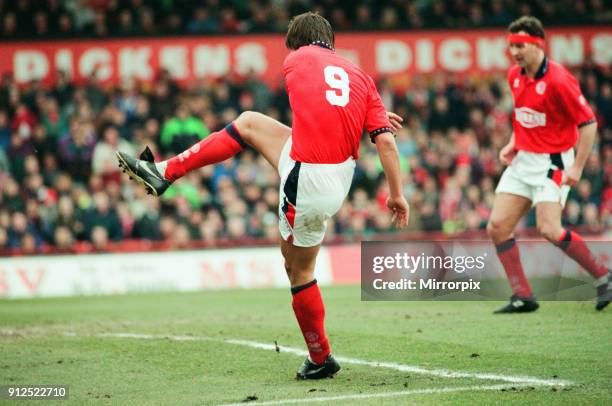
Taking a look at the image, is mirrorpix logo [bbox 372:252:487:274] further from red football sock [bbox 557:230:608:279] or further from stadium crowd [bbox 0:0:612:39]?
stadium crowd [bbox 0:0:612:39]

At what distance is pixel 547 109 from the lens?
945 centimetres

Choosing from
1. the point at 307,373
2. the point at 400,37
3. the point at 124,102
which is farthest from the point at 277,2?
the point at 307,373

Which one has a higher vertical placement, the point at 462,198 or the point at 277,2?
the point at 277,2

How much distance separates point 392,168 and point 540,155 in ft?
11.9

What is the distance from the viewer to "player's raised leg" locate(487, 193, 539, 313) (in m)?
9.69

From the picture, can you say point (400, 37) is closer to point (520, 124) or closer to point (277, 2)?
point (277, 2)

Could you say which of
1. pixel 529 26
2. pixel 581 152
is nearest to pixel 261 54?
pixel 529 26

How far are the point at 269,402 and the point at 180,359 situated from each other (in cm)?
193

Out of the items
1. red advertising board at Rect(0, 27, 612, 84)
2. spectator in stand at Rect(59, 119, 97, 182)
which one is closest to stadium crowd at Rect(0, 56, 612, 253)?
spectator in stand at Rect(59, 119, 97, 182)

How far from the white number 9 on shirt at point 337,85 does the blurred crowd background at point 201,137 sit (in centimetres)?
1038

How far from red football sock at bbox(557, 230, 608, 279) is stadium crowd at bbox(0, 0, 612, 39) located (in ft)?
39.4

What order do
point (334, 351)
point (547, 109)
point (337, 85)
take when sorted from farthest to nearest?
point (547, 109) → point (334, 351) → point (337, 85)

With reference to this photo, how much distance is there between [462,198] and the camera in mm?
18703

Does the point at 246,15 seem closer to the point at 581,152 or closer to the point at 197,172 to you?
the point at 197,172
